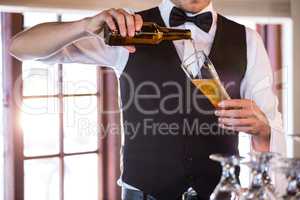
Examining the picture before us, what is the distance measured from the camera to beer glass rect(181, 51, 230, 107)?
1.11 metres

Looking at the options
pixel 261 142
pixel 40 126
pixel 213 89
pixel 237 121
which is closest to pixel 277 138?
→ pixel 261 142

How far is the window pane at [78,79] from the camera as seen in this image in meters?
1.43

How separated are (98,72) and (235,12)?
45cm

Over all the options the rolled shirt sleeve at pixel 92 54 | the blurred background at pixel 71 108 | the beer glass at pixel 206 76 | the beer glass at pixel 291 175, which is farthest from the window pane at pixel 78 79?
the beer glass at pixel 291 175

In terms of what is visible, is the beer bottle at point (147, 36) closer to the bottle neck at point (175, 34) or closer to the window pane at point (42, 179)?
the bottle neck at point (175, 34)

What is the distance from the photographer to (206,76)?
1.10m

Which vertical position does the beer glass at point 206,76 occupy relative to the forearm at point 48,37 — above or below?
below

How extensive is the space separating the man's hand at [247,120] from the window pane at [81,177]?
0.48 meters

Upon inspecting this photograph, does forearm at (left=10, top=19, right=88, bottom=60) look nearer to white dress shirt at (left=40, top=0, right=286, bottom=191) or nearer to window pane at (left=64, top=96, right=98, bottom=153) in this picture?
white dress shirt at (left=40, top=0, right=286, bottom=191)

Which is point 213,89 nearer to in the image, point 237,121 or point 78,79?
point 237,121

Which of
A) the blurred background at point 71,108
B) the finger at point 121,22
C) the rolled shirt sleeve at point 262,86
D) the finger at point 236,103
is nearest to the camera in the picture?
the finger at point 121,22

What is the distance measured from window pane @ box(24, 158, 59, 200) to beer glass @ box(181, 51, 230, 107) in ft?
1.87

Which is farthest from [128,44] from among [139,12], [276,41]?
[276,41]

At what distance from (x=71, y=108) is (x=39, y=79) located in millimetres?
128
